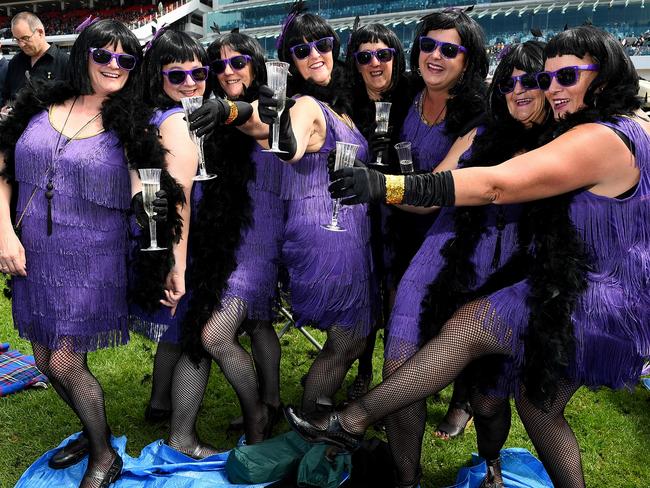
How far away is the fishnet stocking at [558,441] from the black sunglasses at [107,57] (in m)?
2.32

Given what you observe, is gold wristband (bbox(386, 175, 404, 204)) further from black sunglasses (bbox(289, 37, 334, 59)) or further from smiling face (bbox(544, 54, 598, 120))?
black sunglasses (bbox(289, 37, 334, 59))

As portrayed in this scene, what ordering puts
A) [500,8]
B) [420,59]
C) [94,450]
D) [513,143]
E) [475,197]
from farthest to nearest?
1. [500,8]
2. [420,59]
3. [94,450]
4. [513,143]
5. [475,197]

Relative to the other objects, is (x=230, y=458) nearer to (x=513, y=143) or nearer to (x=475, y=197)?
(x=475, y=197)

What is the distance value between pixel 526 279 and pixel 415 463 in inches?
40.3

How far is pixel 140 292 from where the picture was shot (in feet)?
9.92

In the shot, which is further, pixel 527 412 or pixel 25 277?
pixel 25 277

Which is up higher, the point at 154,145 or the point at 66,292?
the point at 154,145

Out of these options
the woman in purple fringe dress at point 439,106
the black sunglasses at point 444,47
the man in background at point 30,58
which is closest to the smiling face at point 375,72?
the woman in purple fringe dress at point 439,106

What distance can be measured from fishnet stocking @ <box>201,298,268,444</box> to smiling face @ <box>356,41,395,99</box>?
1422 millimetres

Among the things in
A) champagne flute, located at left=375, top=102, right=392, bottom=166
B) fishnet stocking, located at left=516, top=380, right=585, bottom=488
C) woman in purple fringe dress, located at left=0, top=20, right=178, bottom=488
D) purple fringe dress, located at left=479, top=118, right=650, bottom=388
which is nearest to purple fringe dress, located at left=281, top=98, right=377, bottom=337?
champagne flute, located at left=375, top=102, right=392, bottom=166

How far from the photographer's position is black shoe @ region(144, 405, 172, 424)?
381 cm

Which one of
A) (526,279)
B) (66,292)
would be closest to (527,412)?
(526,279)

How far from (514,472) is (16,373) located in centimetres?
329

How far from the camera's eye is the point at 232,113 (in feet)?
8.39
